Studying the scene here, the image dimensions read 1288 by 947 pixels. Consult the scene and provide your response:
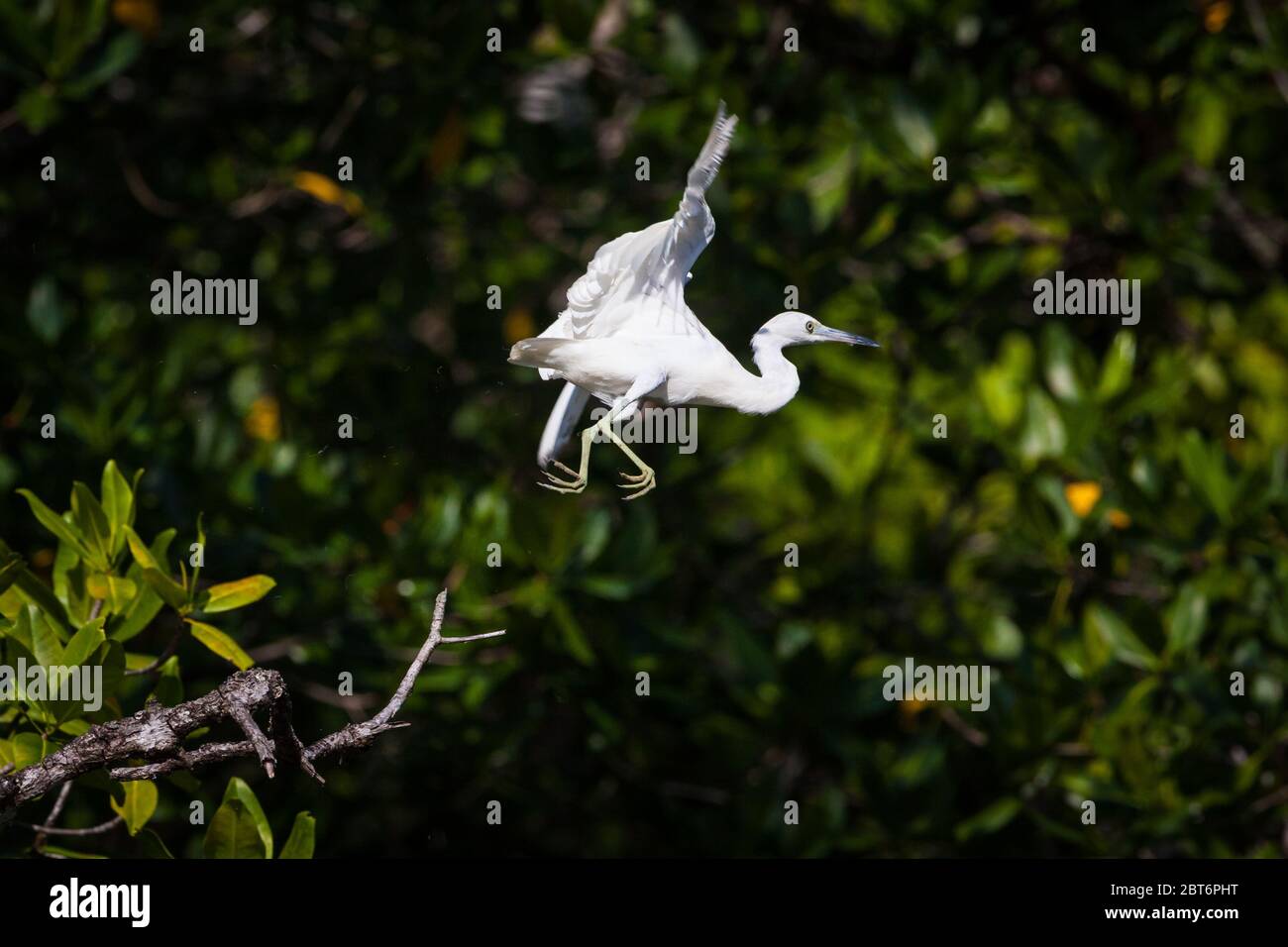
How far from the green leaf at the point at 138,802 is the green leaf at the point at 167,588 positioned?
0.34 metres

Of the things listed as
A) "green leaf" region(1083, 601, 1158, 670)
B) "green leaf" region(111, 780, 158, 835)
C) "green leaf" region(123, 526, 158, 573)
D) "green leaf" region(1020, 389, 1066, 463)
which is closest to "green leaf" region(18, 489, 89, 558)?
"green leaf" region(123, 526, 158, 573)

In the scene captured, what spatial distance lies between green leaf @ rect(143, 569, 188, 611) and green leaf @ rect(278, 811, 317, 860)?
0.45m

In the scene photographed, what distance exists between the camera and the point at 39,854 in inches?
107

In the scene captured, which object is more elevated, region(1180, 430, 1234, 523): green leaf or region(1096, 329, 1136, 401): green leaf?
region(1096, 329, 1136, 401): green leaf

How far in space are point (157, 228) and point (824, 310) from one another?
2.50 meters

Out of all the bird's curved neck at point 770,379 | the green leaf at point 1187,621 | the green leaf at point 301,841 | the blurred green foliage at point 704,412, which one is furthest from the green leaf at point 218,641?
the green leaf at point 1187,621

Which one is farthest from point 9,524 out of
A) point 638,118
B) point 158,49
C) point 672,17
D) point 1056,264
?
point 1056,264

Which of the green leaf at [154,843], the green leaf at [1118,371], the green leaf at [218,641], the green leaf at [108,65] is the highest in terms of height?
the green leaf at [108,65]

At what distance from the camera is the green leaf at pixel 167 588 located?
7.99ft

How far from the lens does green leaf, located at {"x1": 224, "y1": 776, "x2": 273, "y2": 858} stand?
2.35 m

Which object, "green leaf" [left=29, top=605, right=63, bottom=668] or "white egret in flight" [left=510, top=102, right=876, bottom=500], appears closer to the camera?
"white egret in flight" [left=510, top=102, right=876, bottom=500]

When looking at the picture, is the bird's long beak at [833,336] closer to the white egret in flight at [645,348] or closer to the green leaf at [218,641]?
the white egret in flight at [645,348]

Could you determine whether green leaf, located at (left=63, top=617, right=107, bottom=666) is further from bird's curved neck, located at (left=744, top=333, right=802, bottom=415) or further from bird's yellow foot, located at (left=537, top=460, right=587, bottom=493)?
bird's curved neck, located at (left=744, top=333, right=802, bottom=415)

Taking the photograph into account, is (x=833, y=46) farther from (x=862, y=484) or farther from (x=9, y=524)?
(x=9, y=524)
